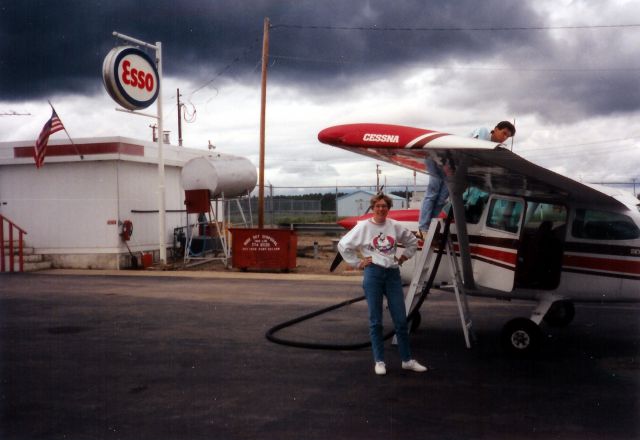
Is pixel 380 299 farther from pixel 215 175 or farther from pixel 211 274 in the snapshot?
pixel 215 175

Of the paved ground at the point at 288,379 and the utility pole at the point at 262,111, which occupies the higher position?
the utility pole at the point at 262,111

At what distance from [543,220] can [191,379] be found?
15.5 feet

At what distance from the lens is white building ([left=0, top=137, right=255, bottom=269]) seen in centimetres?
1795

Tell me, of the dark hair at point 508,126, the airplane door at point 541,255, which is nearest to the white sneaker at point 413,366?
the airplane door at point 541,255

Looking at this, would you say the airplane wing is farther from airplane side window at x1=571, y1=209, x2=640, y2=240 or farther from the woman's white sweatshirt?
the woman's white sweatshirt

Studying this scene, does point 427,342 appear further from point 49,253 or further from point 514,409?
point 49,253

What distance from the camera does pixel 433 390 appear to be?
6090 millimetres

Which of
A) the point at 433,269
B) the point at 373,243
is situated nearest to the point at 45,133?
the point at 433,269

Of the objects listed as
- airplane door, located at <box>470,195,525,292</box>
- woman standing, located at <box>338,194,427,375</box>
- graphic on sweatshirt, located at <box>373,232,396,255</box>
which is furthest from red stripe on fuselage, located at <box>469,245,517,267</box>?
graphic on sweatshirt, located at <box>373,232,396,255</box>

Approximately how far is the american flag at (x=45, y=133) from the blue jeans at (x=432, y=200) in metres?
12.7

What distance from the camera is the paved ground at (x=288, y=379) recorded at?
5.13 metres

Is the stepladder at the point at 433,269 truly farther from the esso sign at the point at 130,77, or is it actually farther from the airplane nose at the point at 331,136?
the esso sign at the point at 130,77

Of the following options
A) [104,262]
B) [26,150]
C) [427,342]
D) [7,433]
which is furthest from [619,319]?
[26,150]

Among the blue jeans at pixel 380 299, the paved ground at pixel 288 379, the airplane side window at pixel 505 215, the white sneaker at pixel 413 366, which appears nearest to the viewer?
the paved ground at pixel 288 379
